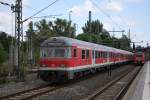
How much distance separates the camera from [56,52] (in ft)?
75.7

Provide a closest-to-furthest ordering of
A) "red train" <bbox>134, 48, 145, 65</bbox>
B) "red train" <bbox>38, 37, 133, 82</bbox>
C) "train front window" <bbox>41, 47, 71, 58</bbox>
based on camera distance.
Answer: "red train" <bbox>38, 37, 133, 82</bbox>, "train front window" <bbox>41, 47, 71, 58</bbox>, "red train" <bbox>134, 48, 145, 65</bbox>

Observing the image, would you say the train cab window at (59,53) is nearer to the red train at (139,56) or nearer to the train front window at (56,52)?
the train front window at (56,52)

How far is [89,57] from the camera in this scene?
28906mm

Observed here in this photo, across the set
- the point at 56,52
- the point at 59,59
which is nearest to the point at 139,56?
the point at 56,52

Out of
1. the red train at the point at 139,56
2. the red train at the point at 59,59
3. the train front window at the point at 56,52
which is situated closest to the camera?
the red train at the point at 59,59

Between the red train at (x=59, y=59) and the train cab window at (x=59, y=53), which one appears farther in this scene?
the train cab window at (x=59, y=53)

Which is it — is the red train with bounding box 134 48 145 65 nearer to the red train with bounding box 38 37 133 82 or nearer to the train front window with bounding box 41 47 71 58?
the red train with bounding box 38 37 133 82

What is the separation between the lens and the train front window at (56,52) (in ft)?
74.7

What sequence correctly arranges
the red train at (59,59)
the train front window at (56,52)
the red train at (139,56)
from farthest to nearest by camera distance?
the red train at (139,56), the train front window at (56,52), the red train at (59,59)

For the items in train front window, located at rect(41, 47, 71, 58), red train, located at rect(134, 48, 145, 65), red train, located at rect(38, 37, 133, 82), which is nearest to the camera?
red train, located at rect(38, 37, 133, 82)

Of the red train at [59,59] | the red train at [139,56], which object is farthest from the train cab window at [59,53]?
the red train at [139,56]

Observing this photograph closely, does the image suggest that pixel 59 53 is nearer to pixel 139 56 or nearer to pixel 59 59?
pixel 59 59

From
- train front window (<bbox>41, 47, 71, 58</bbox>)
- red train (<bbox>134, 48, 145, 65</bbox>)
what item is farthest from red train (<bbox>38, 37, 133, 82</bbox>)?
red train (<bbox>134, 48, 145, 65</bbox>)

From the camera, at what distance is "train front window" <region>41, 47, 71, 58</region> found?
22777 millimetres
